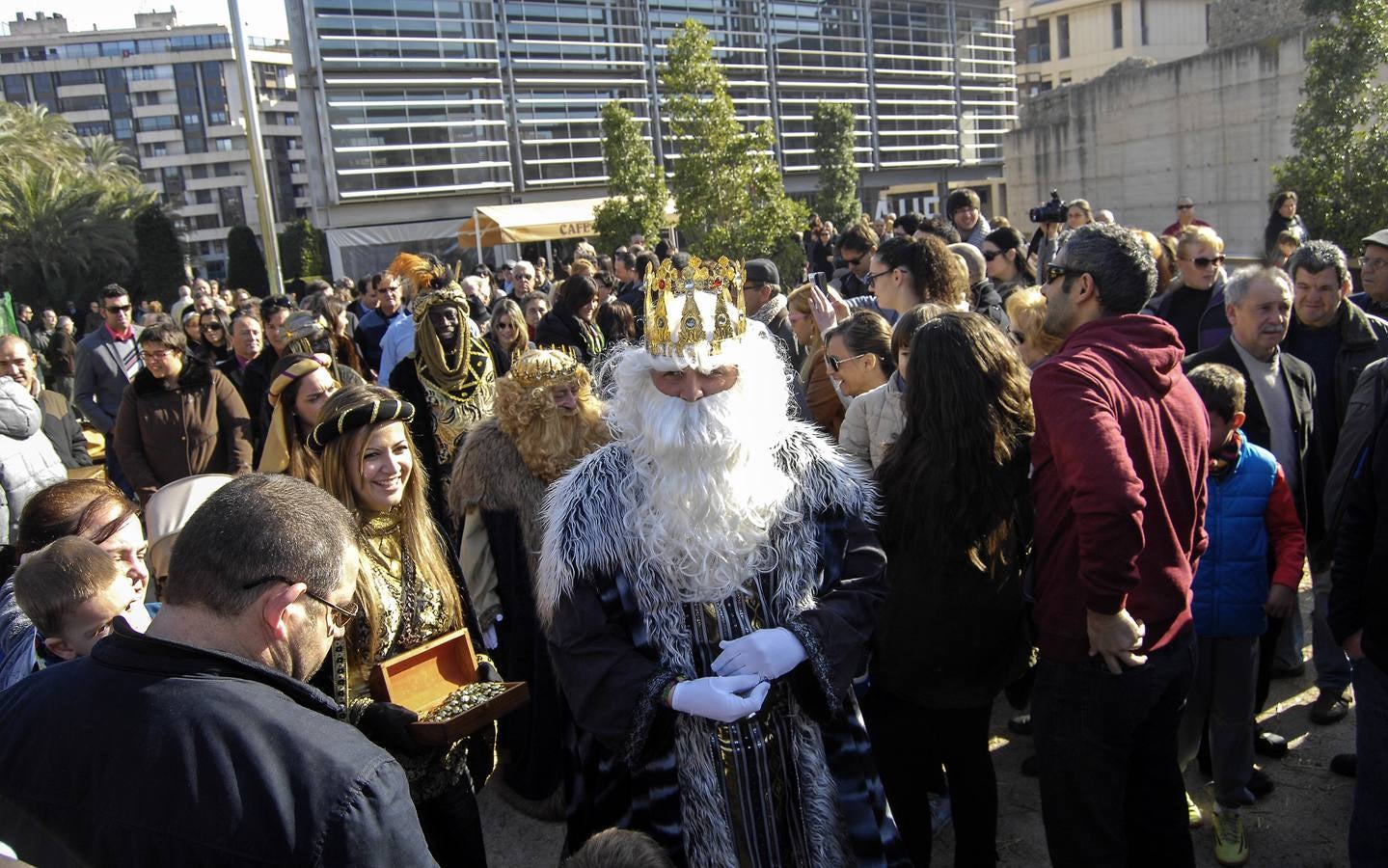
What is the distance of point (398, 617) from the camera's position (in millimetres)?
2801

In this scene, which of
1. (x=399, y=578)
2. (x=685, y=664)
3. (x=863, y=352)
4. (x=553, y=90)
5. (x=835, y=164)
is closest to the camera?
(x=685, y=664)

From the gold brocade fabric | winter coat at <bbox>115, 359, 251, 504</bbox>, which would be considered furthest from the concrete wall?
the gold brocade fabric

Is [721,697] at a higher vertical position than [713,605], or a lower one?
lower

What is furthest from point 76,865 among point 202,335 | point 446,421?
point 202,335

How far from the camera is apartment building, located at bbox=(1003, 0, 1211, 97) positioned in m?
40.9

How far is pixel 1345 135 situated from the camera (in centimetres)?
1027

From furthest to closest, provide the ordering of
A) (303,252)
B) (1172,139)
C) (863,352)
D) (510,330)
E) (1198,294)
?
(303,252) → (1172,139) → (510,330) → (1198,294) → (863,352)

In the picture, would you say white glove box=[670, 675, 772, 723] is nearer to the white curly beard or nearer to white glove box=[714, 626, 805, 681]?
white glove box=[714, 626, 805, 681]

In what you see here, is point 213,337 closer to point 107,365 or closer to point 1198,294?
point 107,365

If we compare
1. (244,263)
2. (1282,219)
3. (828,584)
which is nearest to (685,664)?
(828,584)

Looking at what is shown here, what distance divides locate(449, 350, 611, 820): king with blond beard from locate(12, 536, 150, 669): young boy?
5.02 ft

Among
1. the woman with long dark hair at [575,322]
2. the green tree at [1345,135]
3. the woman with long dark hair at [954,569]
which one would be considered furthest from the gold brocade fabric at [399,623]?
the green tree at [1345,135]

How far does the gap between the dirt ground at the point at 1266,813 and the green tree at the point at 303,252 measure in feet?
94.3

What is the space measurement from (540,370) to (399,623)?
133 cm
